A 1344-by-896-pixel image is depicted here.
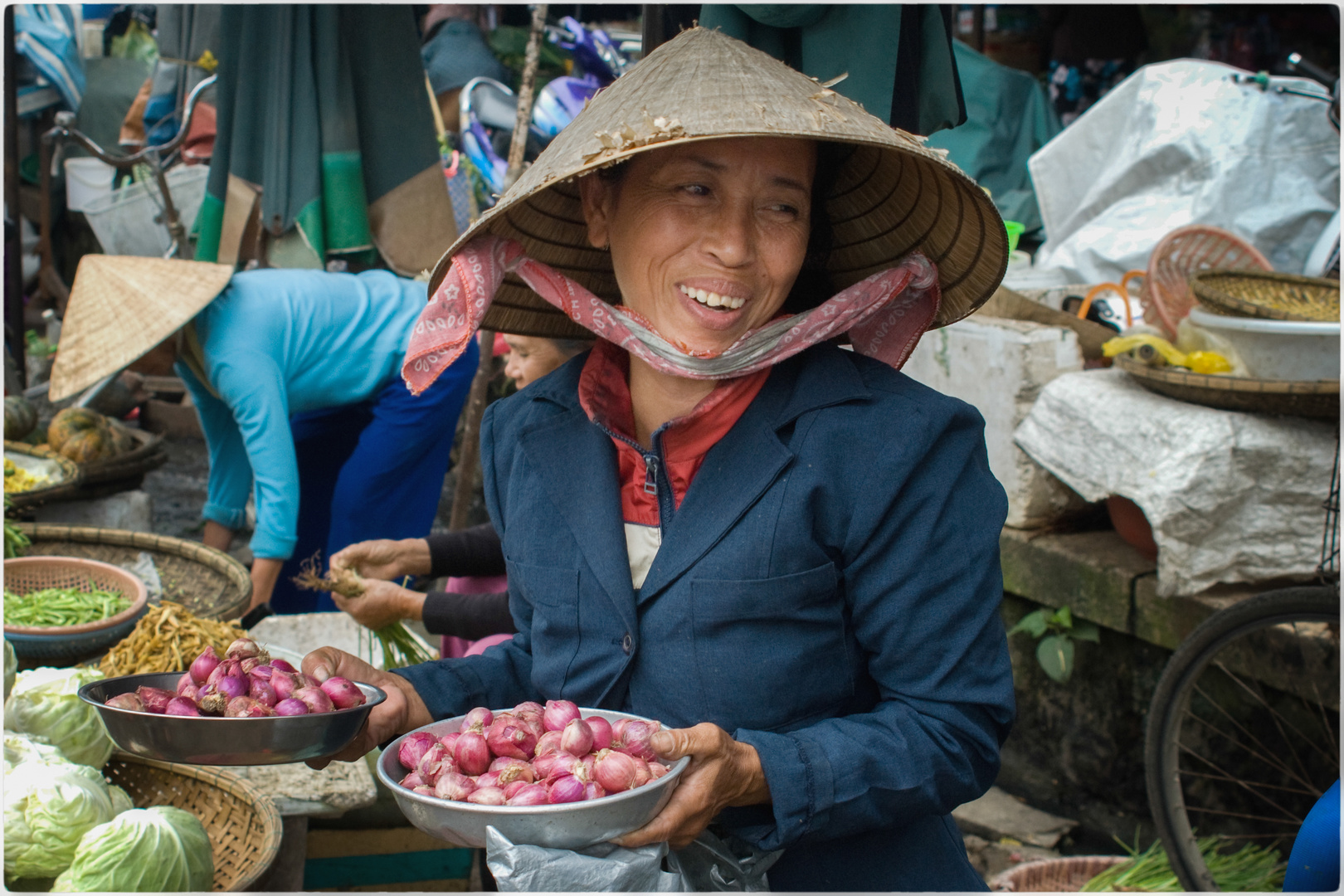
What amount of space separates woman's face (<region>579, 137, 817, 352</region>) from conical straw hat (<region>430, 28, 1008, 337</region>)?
3.3 inches

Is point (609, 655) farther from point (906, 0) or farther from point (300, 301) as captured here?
point (300, 301)

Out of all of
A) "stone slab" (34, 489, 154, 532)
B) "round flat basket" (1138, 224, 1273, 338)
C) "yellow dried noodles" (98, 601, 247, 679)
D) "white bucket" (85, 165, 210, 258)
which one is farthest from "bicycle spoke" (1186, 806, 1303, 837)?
"white bucket" (85, 165, 210, 258)

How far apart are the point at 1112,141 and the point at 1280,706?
→ 3302mm

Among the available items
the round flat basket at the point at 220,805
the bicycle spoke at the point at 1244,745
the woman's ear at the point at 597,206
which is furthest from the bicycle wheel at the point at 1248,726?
the round flat basket at the point at 220,805

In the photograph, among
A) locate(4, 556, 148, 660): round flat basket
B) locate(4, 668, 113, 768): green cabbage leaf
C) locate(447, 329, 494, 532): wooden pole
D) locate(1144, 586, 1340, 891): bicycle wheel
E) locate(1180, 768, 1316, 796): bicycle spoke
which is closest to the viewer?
locate(4, 668, 113, 768): green cabbage leaf

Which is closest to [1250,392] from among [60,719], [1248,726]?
[1248,726]

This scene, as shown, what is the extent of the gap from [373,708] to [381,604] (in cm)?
119

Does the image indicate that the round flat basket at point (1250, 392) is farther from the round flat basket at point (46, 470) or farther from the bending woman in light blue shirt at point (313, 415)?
the round flat basket at point (46, 470)

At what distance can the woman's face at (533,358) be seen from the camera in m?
3.00

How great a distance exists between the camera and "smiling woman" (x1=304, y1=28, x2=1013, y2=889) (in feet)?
4.58

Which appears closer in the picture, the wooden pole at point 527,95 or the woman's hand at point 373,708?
the woman's hand at point 373,708

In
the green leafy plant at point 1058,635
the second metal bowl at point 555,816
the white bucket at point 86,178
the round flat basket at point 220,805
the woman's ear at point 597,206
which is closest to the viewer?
the second metal bowl at point 555,816

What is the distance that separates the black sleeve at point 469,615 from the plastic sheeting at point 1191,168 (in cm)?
363

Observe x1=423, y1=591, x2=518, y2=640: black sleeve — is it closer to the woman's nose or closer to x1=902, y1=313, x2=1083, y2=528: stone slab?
the woman's nose
